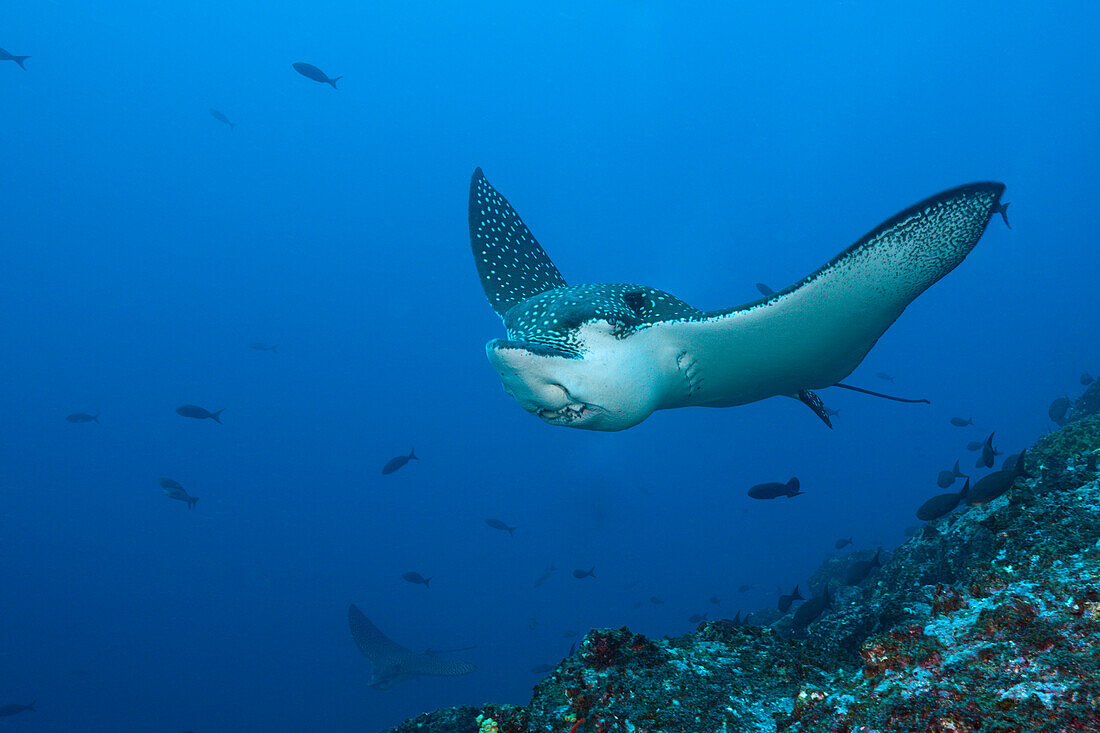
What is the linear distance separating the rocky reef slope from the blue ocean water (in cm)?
4309

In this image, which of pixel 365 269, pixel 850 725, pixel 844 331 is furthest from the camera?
pixel 365 269

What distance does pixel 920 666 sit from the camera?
1.35m

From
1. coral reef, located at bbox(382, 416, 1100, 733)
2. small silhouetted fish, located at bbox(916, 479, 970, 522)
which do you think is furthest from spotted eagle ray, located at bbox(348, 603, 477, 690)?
coral reef, located at bbox(382, 416, 1100, 733)

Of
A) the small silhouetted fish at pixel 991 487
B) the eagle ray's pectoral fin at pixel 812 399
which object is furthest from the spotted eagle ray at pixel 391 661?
the small silhouetted fish at pixel 991 487

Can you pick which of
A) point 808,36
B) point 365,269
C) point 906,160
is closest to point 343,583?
point 365,269

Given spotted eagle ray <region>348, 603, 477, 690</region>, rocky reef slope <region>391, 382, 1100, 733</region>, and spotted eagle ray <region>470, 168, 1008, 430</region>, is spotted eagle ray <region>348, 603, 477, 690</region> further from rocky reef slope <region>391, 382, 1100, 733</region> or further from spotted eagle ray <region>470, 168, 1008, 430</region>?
rocky reef slope <region>391, 382, 1100, 733</region>

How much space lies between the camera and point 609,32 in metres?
60.5

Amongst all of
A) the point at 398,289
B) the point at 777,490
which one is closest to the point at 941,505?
the point at 777,490

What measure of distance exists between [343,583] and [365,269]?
41.6 m

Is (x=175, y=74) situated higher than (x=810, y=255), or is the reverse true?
(x=810, y=255)

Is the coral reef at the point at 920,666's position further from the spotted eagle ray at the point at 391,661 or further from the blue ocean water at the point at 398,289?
the blue ocean water at the point at 398,289

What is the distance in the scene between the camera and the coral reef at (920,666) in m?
1.15

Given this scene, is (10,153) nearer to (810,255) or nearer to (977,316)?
(810,255)

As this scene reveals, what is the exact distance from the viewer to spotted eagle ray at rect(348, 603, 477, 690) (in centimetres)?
1112
